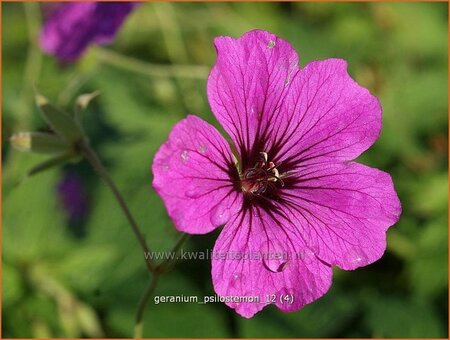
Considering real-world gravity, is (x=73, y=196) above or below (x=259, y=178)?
below

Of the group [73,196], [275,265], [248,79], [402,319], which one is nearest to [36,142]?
[248,79]

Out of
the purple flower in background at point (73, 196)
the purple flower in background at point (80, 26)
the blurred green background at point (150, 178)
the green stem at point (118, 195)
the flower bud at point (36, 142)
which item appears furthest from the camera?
the purple flower in background at point (73, 196)

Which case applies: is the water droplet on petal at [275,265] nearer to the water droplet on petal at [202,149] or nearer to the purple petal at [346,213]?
the purple petal at [346,213]

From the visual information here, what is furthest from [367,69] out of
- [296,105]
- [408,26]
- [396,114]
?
[296,105]

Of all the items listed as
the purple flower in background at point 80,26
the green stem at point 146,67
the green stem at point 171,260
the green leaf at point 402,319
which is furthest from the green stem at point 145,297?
the green stem at point 146,67

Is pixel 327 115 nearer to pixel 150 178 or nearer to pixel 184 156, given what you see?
pixel 184 156

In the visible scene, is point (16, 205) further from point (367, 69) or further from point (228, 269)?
point (367, 69)
